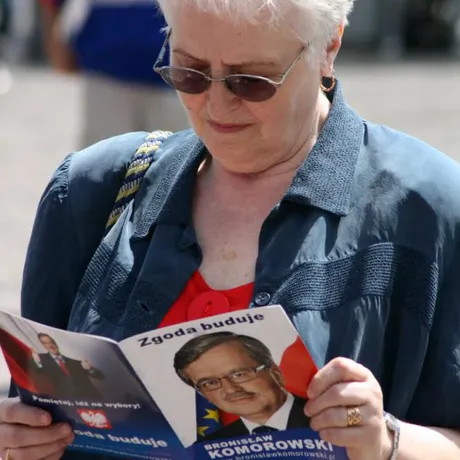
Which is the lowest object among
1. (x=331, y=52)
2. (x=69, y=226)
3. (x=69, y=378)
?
(x=69, y=378)

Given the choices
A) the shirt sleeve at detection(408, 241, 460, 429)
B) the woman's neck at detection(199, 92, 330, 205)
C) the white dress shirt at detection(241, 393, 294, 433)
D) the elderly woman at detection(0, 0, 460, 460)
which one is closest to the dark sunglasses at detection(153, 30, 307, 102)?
the elderly woman at detection(0, 0, 460, 460)

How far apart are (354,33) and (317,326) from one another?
17.6m

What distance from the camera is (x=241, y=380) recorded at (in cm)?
191

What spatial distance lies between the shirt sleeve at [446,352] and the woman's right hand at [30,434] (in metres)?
0.61

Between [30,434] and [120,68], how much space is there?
2.86 m

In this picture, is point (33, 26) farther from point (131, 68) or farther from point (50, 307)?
point (50, 307)

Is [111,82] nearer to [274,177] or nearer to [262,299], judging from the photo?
[274,177]

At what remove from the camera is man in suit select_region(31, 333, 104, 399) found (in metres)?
2.01

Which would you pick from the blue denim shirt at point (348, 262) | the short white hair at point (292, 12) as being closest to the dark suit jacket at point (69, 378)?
the blue denim shirt at point (348, 262)

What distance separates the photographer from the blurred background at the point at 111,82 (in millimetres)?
4816

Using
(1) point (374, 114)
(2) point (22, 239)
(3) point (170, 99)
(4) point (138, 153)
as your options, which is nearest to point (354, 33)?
(1) point (374, 114)

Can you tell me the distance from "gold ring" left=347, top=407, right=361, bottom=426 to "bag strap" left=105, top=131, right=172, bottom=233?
635mm

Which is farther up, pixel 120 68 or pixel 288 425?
pixel 288 425

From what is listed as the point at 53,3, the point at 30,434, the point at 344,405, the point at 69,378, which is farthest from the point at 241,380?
the point at 53,3
